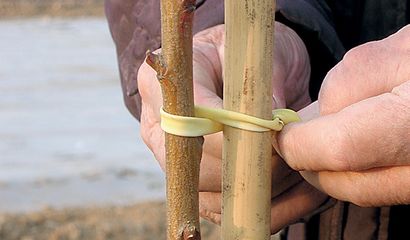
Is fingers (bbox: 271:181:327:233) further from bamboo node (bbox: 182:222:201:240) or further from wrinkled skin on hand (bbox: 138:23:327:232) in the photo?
bamboo node (bbox: 182:222:201:240)

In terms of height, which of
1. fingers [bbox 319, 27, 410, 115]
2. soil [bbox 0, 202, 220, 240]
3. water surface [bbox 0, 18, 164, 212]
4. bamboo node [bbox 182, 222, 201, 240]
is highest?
fingers [bbox 319, 27, 410, 115]

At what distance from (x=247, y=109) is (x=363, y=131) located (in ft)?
0.28

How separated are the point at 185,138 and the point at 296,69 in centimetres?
27

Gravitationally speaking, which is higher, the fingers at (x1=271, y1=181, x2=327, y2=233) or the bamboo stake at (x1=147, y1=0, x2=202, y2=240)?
the bamboo stake at (x1=147, y1=0, x2=202, y2=240)

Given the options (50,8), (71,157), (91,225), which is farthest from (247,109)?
(50,8)

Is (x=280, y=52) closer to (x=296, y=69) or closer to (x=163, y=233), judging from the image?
(x=296, y=69)

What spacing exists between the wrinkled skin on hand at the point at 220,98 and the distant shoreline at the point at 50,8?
→ 9086 millimetres

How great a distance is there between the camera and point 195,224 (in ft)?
2.08

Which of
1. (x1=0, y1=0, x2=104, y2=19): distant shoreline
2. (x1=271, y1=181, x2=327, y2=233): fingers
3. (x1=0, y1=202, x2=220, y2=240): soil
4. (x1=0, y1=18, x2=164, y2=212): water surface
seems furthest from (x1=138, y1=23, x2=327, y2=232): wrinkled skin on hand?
(x1=0, y1=0, x2=104, y2=19): distant shoreline

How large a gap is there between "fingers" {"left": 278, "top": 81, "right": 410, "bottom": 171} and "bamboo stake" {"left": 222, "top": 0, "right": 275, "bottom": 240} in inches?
1.1

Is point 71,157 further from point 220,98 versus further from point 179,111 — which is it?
point 179,111

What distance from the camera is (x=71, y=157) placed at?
422cm

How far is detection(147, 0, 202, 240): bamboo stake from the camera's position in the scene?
0.60 meters

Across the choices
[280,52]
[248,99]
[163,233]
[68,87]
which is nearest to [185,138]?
[248,99]
